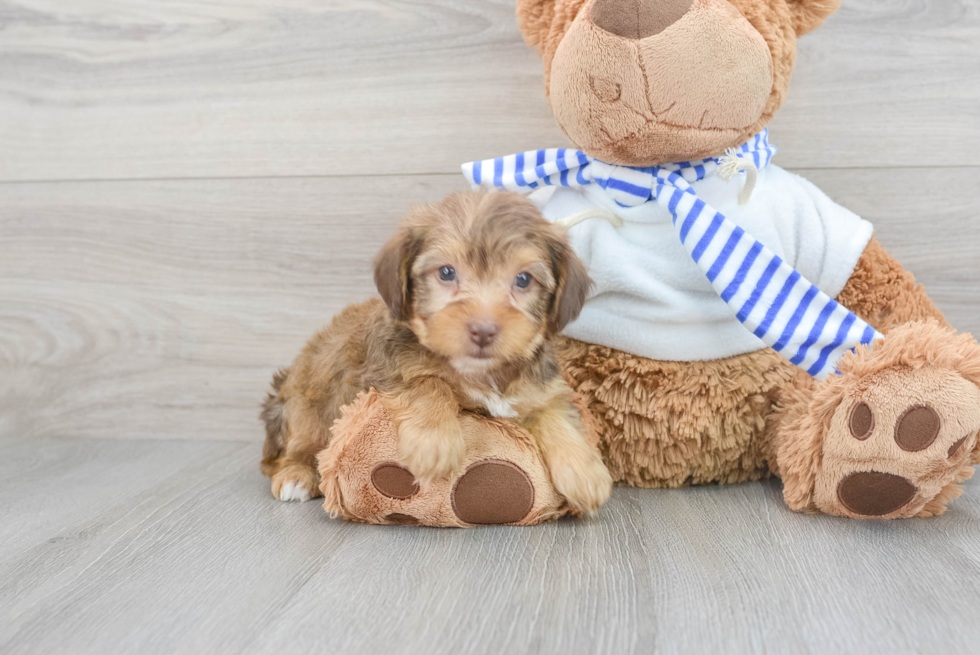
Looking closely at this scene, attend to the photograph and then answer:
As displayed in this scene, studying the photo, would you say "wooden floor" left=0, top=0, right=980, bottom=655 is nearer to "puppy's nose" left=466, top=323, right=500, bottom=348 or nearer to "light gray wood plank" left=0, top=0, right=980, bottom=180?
"light gray wood plank" left=0, top=0, right=980, bottom=180

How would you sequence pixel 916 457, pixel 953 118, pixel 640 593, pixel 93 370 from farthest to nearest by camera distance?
1. pixel 93 370
2. pixel 953 118
3. pixel 916 457
4. pixel 640 593

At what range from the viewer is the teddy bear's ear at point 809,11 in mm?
1897

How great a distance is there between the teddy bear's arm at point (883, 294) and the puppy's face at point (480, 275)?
82 centimetres

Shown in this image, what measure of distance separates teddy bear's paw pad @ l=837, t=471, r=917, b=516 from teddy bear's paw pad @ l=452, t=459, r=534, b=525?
28.4 inches

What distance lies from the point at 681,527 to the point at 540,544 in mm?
357

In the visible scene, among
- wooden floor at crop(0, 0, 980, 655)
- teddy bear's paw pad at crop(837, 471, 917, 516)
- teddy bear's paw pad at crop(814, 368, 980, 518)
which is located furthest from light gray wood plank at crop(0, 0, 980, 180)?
teddy bear's paw pad at crop(837, 471, 917, 516)

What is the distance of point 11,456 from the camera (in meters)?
2.63

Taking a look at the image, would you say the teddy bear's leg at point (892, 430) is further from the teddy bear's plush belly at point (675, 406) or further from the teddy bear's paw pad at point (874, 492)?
the teddy bear's plush belly at point (675, 406)

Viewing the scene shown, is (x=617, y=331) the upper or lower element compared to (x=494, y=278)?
lower

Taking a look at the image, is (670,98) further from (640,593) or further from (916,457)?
(640,593)

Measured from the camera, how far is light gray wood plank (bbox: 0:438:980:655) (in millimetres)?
1274

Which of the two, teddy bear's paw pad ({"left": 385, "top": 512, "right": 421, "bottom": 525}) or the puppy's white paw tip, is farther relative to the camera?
the puppy's white paw tip

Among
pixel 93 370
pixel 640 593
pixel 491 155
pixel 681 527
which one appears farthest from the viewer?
pixel 93 370

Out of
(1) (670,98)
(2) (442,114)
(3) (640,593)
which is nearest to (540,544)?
(3) (640,593)
